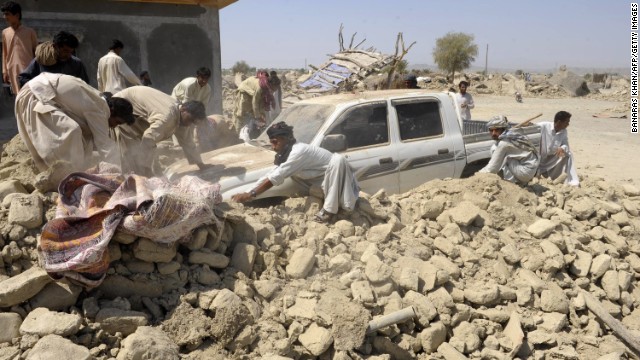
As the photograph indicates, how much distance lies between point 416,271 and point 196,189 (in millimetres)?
1802

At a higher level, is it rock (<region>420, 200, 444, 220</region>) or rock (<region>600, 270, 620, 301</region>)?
rock (<region>420, 200, 444, 220</region>)

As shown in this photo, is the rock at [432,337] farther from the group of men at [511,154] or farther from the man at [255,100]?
the man at [255,100]

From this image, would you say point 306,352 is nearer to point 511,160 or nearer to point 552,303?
point 552,303

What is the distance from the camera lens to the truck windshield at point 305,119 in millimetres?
4939

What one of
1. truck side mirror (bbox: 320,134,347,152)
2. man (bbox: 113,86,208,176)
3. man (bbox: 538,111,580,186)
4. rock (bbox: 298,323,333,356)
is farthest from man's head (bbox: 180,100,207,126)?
man (bbox: 538,111,580,186)

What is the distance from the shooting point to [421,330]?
3.49m

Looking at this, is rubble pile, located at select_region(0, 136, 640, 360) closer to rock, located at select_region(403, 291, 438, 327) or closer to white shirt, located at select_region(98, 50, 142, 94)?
rock, located at select_region(403, 291, 438, 327)

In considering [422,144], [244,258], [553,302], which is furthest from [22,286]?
[422,144]

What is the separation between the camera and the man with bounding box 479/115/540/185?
17.8 feet

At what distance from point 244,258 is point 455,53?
38076mm

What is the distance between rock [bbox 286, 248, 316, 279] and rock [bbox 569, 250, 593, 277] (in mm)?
2527

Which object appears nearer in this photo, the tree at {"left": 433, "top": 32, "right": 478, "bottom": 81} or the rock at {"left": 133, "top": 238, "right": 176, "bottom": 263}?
the rock at {"left": 133, "top": 238, "right": 176, "bottom": 263}

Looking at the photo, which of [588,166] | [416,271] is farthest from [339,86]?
[416,271]

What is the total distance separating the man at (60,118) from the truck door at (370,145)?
7.22ft
